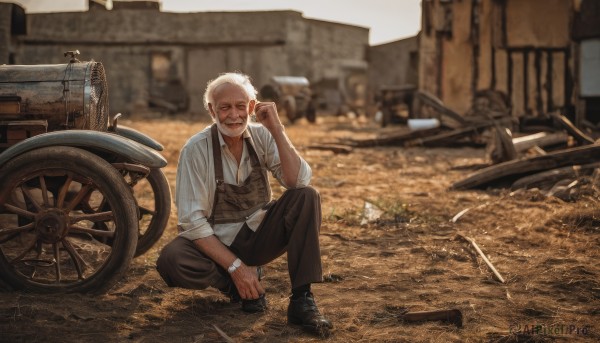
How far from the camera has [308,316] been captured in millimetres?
3211

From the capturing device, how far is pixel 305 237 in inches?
131

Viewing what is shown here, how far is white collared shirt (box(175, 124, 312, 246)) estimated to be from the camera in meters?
3.33

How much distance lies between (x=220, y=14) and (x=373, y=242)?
22.9 meters

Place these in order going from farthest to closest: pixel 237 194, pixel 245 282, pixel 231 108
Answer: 1. pixel 237 194
2. pixel 231 108
3. pixel 245 282

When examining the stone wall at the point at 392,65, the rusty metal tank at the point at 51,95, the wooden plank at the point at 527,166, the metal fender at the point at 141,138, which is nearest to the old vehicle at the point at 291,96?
the stone wall at the point at 392,65

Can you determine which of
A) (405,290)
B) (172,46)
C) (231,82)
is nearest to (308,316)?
(405,290)

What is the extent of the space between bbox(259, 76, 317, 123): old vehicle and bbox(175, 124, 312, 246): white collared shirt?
51.3 ft

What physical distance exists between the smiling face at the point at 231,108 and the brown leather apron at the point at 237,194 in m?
0.10

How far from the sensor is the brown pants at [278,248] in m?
3.31

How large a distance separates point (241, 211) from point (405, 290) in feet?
3.79

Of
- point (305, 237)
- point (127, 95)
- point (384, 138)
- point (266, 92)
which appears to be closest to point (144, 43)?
point (127, 95)

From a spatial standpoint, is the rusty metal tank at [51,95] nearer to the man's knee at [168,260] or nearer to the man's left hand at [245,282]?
the man's knee at [168,260]

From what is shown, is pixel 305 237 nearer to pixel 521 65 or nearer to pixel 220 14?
pixel 521 65

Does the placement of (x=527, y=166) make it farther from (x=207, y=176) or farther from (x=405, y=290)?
(x=207, y=176)
